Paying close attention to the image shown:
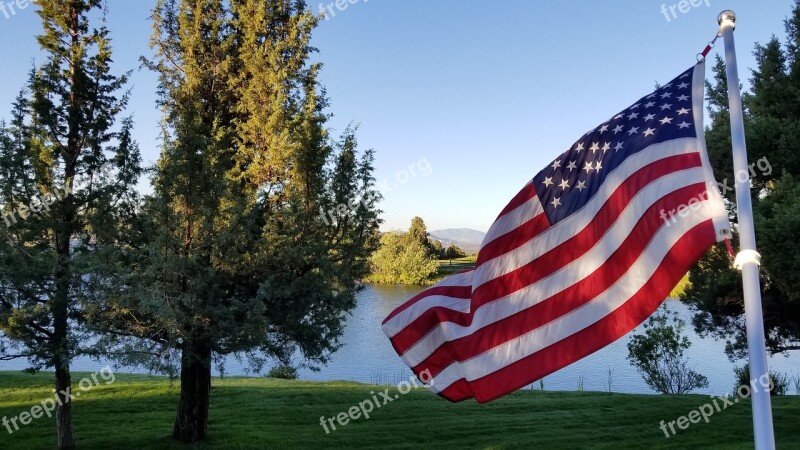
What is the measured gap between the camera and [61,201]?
12141 mm

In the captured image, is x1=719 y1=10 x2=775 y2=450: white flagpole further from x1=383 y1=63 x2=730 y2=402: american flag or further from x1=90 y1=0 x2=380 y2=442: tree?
x1=90 y1=0 x2=380 y2=442: tree

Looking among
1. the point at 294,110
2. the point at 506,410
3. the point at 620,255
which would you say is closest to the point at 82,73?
the point at 294,110

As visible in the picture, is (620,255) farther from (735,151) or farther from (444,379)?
(444,379)

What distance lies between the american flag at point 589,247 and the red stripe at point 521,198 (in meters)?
0.01

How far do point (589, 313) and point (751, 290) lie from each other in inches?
48.9

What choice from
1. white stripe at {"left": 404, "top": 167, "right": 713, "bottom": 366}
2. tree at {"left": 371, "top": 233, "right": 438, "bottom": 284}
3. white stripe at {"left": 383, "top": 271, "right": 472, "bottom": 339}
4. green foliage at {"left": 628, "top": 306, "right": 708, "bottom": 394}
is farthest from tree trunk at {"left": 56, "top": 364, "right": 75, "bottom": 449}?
tree at {"left": 371, "top": 233, "right": 438, "bottom": 284}

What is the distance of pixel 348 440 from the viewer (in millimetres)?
14258

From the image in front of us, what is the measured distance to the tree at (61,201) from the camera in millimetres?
11422

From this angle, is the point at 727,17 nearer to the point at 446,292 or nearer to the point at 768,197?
the point at 446,292

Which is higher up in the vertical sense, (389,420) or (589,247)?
(589,247)

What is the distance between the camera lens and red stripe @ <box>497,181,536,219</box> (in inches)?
215

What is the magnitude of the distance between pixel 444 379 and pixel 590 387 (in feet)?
80.3

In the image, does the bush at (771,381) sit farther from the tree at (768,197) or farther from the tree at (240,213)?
the tree at (240,213)

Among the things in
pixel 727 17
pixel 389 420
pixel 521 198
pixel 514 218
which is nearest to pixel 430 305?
pixel 514 218
